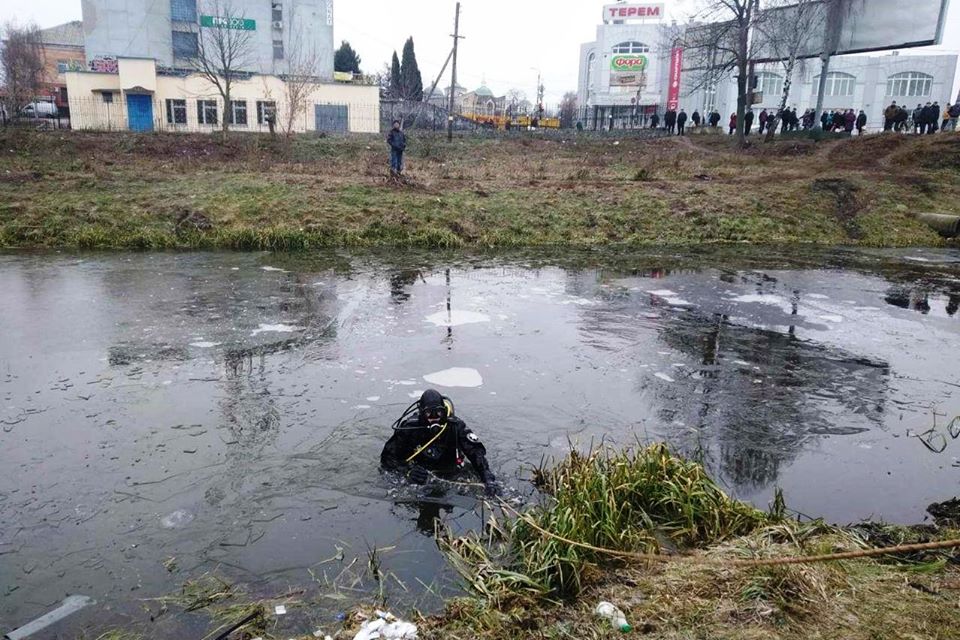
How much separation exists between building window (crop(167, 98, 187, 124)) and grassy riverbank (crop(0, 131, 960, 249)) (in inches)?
448

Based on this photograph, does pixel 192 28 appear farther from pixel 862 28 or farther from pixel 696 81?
pixel 862 28

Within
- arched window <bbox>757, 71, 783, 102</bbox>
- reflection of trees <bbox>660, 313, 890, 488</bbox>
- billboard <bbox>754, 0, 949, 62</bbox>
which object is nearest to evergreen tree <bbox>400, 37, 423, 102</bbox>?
arched window <bbox>757, 71, 783, 102</bbox>

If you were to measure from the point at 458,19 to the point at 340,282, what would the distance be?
22178 mm

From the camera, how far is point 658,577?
397 centimetres

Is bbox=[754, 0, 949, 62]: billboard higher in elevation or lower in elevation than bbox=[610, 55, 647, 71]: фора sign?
lower

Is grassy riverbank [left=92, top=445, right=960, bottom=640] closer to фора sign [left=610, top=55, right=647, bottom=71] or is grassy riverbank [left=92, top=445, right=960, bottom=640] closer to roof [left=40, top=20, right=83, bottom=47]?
фора sign [left=610, top=55, right=647, bottom=71]

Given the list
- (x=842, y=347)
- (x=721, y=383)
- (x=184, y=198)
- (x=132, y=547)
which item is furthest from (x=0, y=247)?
(x=842, y=347)

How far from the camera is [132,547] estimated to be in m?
4.41

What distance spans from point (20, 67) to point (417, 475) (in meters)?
43.8

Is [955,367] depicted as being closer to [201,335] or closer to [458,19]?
[201,335]

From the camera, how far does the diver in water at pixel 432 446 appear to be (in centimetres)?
522

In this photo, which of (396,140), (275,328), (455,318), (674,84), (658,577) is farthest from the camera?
(674,84)

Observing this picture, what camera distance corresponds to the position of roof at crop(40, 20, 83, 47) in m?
65.2

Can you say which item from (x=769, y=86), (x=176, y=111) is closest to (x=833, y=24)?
(x=769, y=86)
